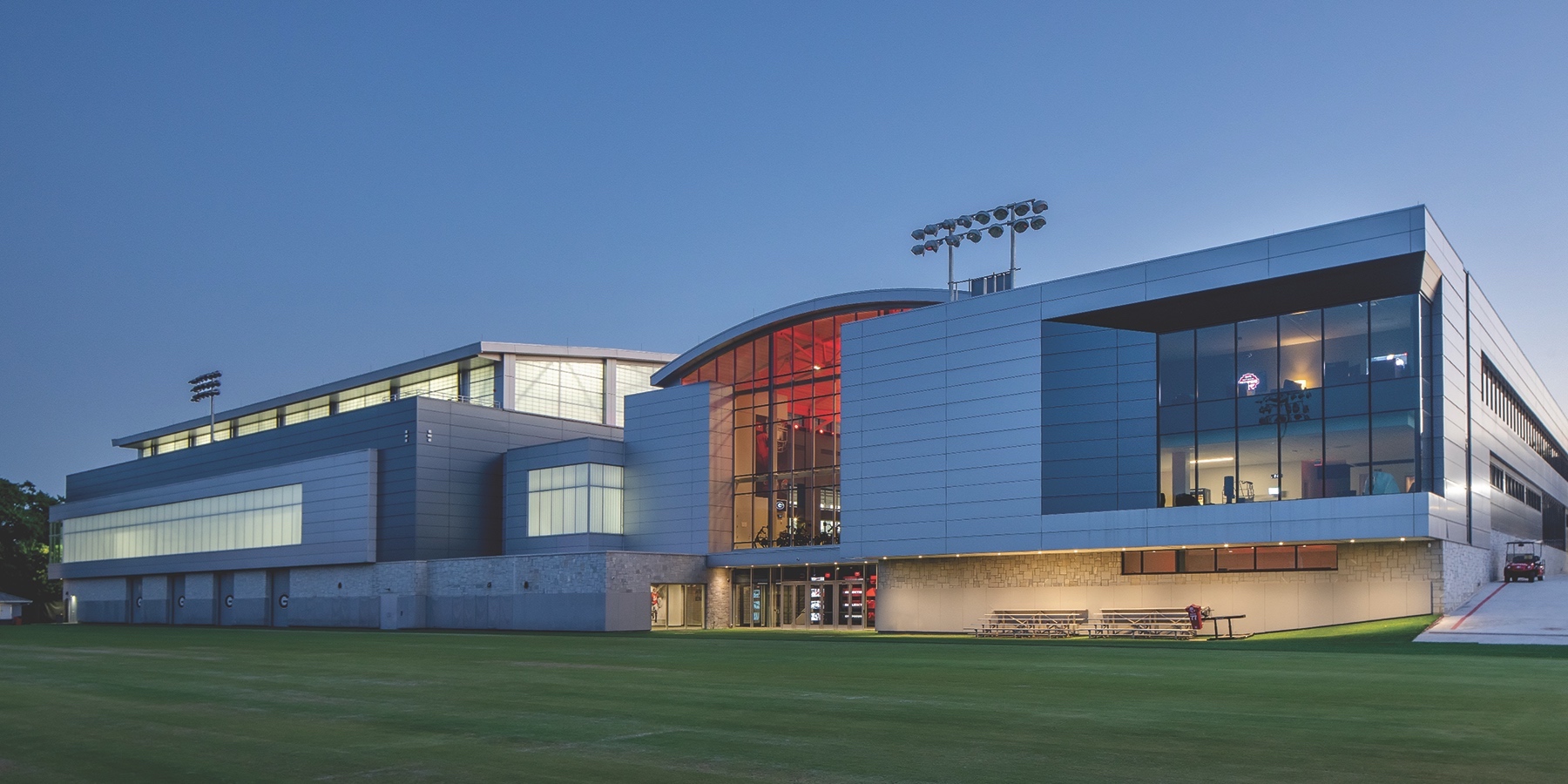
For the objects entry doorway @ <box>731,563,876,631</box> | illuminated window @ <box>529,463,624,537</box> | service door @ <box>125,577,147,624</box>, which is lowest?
service door @ <box>125,577,147,624</box>

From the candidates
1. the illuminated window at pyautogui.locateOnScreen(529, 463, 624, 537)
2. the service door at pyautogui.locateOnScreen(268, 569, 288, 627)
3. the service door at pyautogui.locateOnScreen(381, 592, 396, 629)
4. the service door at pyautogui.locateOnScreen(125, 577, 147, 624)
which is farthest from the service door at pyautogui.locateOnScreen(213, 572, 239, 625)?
the illuminated window at pyautogui.locateOnScreen(529, 463, 624, 537)

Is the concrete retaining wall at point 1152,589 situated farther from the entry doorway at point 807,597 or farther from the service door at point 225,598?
the service door at point 225,598

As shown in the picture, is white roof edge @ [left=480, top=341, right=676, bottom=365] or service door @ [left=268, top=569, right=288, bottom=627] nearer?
service door @ [left=268, top=569, right=288, bottom=627]

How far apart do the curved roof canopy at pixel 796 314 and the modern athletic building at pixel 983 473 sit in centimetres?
19

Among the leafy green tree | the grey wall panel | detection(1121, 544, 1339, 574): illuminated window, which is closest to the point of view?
detection(1121, 544, 1339, 574): illuminated window

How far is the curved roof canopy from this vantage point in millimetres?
55062

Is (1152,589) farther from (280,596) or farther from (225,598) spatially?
(225,598)

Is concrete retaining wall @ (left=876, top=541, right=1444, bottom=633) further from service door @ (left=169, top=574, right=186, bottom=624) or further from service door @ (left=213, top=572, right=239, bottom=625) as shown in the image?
service door @ (left=169, top=574, right=186, bottom=624)

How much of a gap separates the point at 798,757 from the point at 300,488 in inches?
2643

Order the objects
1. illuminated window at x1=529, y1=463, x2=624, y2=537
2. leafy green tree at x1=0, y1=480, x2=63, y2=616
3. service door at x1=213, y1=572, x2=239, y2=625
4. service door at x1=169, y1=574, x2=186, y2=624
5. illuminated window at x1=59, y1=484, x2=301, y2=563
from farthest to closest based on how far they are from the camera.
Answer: leafy green tree at x1=0, y1=480, x2=63, y2=616, service door at x1=169, y1=574, x2=186, y2=624, service door at x1=213, y1=572, x2=239, y2=625, illuminated window at x1=59, y1=484, x2=301, y2=563, illuminated window at x1=529, y1=463, x2=624, y2=537

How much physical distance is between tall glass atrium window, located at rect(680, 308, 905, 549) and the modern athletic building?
14 centimetres

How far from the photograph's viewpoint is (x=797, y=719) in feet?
47.6

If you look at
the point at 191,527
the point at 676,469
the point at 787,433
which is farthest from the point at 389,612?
the point at 191,527

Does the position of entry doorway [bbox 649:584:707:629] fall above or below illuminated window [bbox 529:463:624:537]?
below
